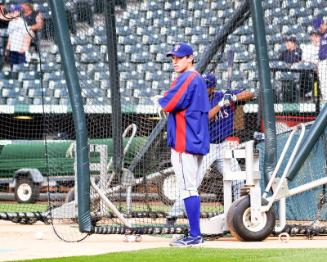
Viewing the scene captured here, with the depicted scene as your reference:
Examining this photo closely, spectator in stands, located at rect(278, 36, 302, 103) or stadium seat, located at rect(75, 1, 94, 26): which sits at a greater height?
stadium seat, located at rect(75, 1, 94, 26)

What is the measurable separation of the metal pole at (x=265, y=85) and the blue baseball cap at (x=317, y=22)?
79 centimetres

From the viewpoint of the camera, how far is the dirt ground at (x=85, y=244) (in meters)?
→ 9.09

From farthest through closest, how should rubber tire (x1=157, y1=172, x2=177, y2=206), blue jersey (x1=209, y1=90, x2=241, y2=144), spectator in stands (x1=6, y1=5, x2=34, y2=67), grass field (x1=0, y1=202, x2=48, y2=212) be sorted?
spectator in stands (x1=6, y1=5, x2=34, y2=67), grass field (x1=0, y1=202, x2=48, y2=212), rubber tire (x1=157, y1=172, x2=177, y2=206), blue jersey (x1=209, y1=90, x2=241, y2=144)

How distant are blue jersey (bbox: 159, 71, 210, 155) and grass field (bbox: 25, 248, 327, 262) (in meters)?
1.03

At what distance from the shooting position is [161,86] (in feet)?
37.6

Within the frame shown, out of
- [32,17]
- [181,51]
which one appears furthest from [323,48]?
[32,17]

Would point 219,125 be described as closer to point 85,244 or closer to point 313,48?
point 313,48

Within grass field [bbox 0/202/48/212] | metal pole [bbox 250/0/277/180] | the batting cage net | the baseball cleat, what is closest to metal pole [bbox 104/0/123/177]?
the batting cage net

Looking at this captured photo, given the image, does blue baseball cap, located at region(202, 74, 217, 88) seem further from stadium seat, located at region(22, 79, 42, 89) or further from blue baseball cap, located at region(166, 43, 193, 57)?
stadium seat, located at region(22, 79, 42, 89)

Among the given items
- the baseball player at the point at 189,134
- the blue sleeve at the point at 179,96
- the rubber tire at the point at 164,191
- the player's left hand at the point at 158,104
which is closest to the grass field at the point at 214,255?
the baseball player at the point at 189,134

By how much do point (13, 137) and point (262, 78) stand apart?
29.2 feet

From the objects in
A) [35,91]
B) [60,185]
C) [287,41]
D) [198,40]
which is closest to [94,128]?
[198,40]

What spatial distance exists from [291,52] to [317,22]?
1.31 ft

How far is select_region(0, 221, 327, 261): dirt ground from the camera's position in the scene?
909 cm
